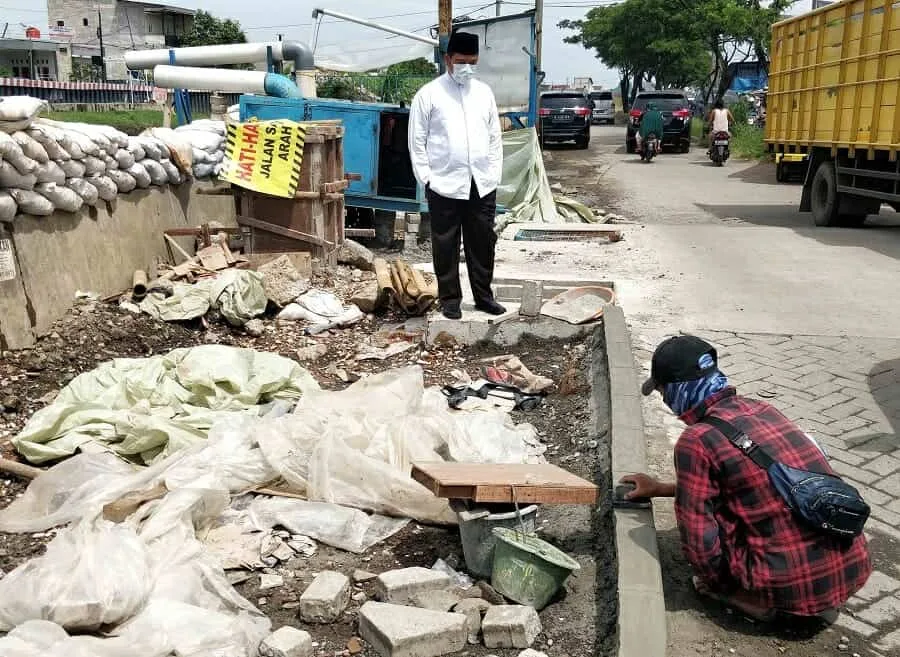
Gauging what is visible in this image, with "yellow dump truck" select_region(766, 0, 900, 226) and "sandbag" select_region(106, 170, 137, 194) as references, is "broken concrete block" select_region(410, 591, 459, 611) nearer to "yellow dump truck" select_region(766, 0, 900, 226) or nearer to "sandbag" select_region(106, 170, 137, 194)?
"sandbag" select_region(106, 170, 137, 194)

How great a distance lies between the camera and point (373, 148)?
35.1ft

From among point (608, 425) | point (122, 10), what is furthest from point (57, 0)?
Answer: point (608, 425)

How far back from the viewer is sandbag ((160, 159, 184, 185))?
878cm

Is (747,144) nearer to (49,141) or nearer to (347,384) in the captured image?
(347,384)

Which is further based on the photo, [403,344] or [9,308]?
[403,344]

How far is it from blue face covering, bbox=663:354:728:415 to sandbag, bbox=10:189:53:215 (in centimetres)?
Result: 487

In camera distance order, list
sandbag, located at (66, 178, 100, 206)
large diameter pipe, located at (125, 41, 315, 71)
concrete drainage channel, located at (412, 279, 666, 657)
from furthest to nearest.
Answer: large diameter pipe, located at (125, 41, 315, 71) < sandbag, located at (66, 178, 100, 206) < concrete drainage channel, located at (412, 279, 666, 657)

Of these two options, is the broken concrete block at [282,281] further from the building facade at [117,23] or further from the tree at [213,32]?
the building facade at [117,23]

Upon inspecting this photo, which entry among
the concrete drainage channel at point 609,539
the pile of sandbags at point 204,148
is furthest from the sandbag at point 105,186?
the concrete drainage channel at point 609,539

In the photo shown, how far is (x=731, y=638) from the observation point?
293cm

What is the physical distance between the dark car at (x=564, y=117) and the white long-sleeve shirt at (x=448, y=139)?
24.0 m

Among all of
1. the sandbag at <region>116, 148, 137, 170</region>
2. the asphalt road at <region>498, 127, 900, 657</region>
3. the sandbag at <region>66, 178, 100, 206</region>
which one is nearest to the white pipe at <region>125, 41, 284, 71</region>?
the asphalt road at <region>498, 127, 900, 657</region>

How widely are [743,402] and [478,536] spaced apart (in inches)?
42.9

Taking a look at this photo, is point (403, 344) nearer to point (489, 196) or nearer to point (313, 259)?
point (489, 196)
